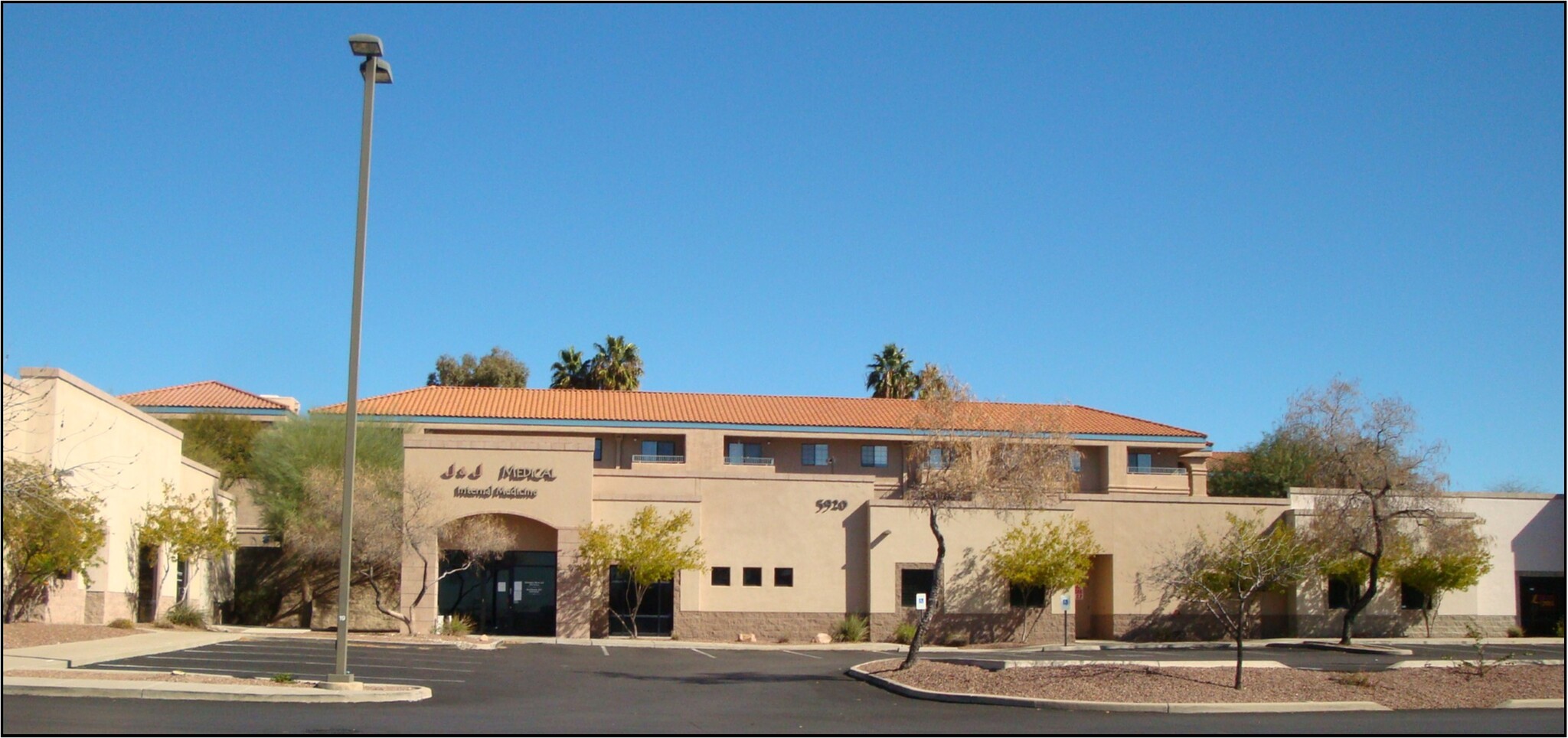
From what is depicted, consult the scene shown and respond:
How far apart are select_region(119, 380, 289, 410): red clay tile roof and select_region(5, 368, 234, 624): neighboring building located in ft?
39.1

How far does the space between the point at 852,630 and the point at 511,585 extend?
10.9 metres

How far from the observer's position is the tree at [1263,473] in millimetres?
60375

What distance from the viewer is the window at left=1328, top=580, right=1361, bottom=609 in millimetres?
44919

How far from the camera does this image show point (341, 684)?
20.5m

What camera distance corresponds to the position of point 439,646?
3316 centimetres

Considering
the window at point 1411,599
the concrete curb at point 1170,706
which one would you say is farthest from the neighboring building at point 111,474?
the window at point 1411,599

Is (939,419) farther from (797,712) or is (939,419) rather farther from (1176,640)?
(1176,640)

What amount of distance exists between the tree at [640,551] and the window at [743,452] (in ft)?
38.6

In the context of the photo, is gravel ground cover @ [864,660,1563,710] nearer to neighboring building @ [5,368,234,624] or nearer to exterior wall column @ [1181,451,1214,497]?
neighboring building @ [5,368,234,624]

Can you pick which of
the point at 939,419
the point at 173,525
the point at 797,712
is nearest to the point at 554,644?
the point at 173,525

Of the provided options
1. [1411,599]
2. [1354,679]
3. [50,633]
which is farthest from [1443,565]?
[50,633]

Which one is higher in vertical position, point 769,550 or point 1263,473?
point 1263,473

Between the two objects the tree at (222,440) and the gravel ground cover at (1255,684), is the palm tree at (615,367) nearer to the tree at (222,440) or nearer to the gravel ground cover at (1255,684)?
the tree at (222,440)

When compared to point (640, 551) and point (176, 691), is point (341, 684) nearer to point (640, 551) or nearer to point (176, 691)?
point (176, 691)
